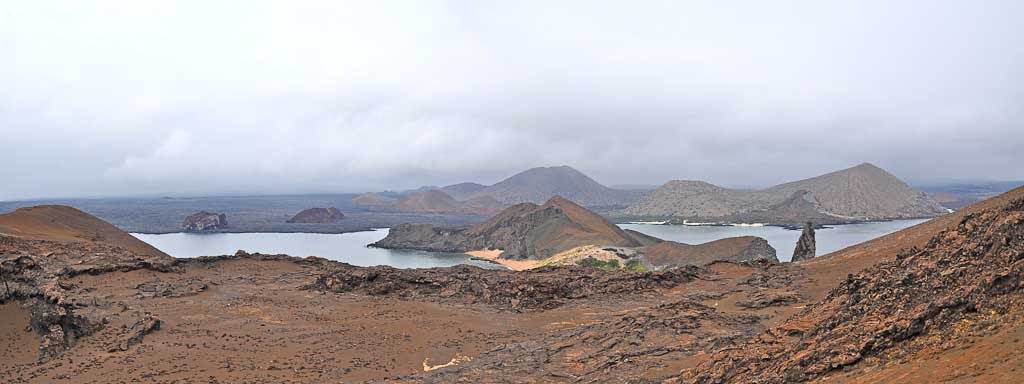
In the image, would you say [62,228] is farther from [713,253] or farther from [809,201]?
[809,201]

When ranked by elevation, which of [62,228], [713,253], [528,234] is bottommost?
[713,253]

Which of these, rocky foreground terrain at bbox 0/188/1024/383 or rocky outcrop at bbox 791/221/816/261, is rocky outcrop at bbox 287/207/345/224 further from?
rocky outcrop at bbox 791/221/816/261

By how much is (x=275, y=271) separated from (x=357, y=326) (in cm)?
1403

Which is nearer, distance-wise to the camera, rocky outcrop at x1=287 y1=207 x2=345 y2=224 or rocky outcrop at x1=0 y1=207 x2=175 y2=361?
rocky outcrop at x1=0 y1=207 x2=175 y2=361

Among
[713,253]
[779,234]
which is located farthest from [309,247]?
[779,234]

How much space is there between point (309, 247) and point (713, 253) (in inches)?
2663

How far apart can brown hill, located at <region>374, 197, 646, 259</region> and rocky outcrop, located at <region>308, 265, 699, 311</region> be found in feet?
122

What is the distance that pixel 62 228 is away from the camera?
43.7 m

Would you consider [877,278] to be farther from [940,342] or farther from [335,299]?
[335,299]

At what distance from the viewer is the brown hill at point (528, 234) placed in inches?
2938

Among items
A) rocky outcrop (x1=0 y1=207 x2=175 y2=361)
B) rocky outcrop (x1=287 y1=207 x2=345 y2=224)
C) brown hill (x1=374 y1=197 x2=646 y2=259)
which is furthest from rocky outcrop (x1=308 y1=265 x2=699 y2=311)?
rocky outcrop (x1=287 y1=207 x2=345 y2=224)

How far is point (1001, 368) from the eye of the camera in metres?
6.48

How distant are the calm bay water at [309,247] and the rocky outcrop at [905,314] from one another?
5908 centimetres

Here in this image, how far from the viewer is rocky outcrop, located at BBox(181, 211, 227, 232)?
133 m
